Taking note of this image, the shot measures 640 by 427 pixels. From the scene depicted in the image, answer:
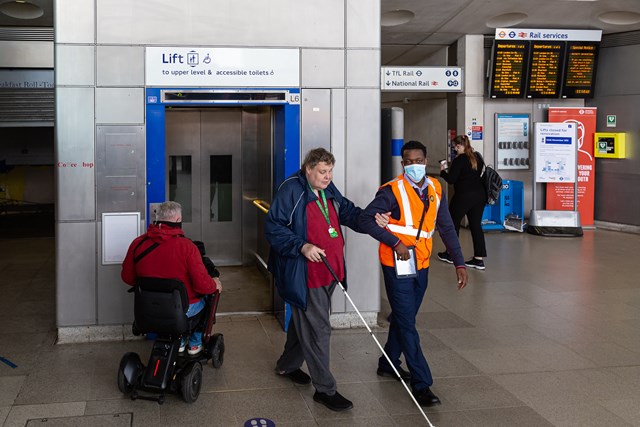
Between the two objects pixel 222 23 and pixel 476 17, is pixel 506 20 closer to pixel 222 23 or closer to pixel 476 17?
pixel 476 17

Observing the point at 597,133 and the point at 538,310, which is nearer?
the point at 538,310

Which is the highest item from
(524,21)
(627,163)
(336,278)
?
(524,21)

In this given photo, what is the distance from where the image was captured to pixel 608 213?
14.0 metres

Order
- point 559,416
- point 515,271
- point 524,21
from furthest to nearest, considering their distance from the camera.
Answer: point 524,21 < point 515,271 < point 559,416

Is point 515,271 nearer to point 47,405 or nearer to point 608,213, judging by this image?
point 608,213

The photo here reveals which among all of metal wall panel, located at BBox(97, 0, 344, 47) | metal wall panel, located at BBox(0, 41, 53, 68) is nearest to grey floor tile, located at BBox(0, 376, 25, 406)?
metal wall panel, located at BBox(97, 0, 344, 47)

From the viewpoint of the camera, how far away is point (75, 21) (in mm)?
5973

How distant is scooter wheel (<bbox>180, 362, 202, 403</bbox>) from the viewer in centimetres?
469

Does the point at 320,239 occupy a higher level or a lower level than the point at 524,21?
lower

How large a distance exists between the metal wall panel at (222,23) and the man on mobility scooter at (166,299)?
1.87 meters

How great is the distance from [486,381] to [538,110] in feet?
32.4

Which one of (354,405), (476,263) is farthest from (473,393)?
(476,263)

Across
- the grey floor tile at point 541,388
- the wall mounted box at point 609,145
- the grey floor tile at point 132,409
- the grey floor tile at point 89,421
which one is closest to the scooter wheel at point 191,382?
the grey floor tile at point 132,409

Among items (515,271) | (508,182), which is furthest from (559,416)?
(508,182)
